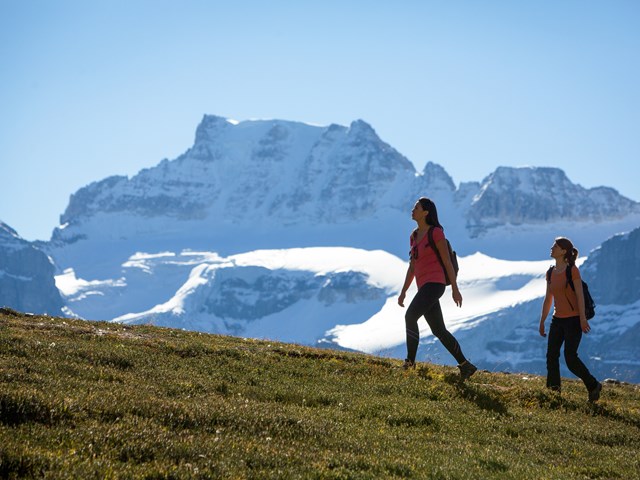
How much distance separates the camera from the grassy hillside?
11070mm

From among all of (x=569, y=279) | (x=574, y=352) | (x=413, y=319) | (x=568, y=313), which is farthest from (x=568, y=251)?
(x=413, y=319)

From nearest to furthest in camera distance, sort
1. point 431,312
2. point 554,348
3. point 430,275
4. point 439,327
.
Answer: point 439,327 → point 430,275 → point 431,312 → point 554,348

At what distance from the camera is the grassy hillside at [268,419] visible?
1107 centimetres

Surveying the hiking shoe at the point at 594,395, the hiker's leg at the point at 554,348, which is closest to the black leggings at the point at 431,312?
the hiker's leg at the point at 554,348

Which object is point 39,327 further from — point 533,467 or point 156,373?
point 533,467

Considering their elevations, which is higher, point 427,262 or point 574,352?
point 427,262

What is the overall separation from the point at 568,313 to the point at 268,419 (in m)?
8.65

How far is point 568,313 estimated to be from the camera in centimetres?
1927

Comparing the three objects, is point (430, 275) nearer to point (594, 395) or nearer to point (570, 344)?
point (570, 344)

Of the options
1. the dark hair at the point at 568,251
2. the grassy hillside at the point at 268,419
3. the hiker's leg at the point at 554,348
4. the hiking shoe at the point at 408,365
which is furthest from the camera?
the hiking shoe at the point at 408,365

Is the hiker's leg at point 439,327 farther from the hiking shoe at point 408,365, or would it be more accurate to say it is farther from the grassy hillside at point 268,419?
the hiking shoe at point 408,365

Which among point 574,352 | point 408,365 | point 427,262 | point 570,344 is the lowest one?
point 408,365

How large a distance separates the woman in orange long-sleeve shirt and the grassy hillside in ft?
2.79

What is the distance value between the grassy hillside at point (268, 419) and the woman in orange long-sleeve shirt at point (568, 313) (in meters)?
0.85
